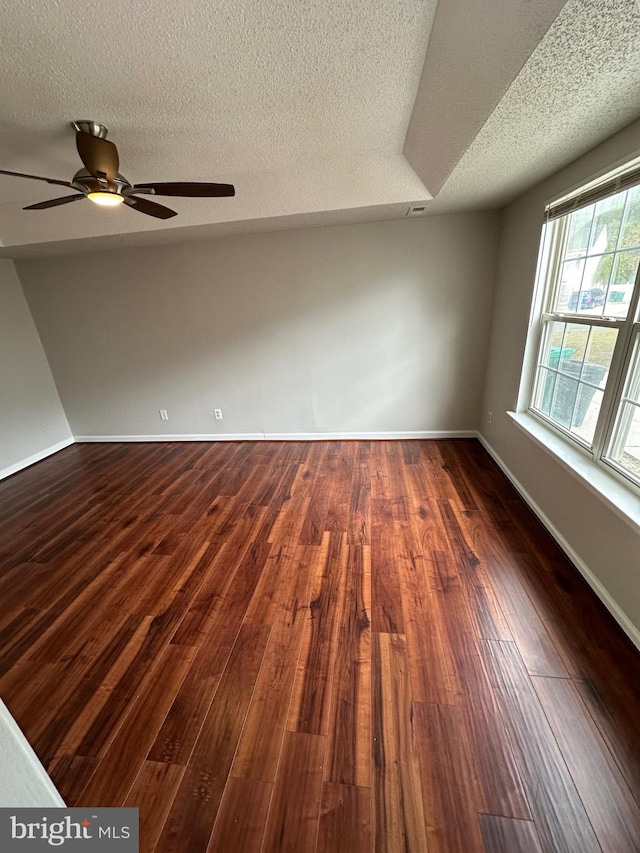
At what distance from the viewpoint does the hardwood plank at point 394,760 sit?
0.95 meters

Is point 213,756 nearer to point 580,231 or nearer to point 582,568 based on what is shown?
point 582,568

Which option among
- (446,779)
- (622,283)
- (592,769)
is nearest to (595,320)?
(622,283)

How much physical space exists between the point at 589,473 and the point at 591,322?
0.87m

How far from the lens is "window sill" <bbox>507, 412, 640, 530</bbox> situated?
1.48 metres

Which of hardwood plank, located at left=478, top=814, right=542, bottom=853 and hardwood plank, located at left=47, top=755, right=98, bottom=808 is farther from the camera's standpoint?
hardwood plank, located at left=47, top=755, right=98, bottom=808

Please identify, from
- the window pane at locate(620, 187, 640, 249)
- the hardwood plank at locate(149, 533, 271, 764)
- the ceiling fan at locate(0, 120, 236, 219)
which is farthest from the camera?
the ceiling fan at locate(0, 120, 236, 219)

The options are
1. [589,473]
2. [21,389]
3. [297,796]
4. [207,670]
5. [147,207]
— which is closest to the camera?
[297,796]

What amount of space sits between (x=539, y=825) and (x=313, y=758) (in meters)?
0.70

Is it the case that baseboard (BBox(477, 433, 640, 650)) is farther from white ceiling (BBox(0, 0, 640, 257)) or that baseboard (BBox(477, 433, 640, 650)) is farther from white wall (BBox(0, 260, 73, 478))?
white wall (BBox(0, 260, 73, 478))

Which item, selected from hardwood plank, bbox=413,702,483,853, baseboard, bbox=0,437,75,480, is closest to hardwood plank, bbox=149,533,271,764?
Result: hardwood plank, bbox=413,702,483,853

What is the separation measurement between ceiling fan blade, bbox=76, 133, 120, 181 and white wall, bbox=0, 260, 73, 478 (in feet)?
9.10

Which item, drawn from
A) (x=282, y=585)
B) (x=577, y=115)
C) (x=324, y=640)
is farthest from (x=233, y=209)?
(x=324, y=640)

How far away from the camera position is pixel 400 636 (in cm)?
152

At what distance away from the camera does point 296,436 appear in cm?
385
